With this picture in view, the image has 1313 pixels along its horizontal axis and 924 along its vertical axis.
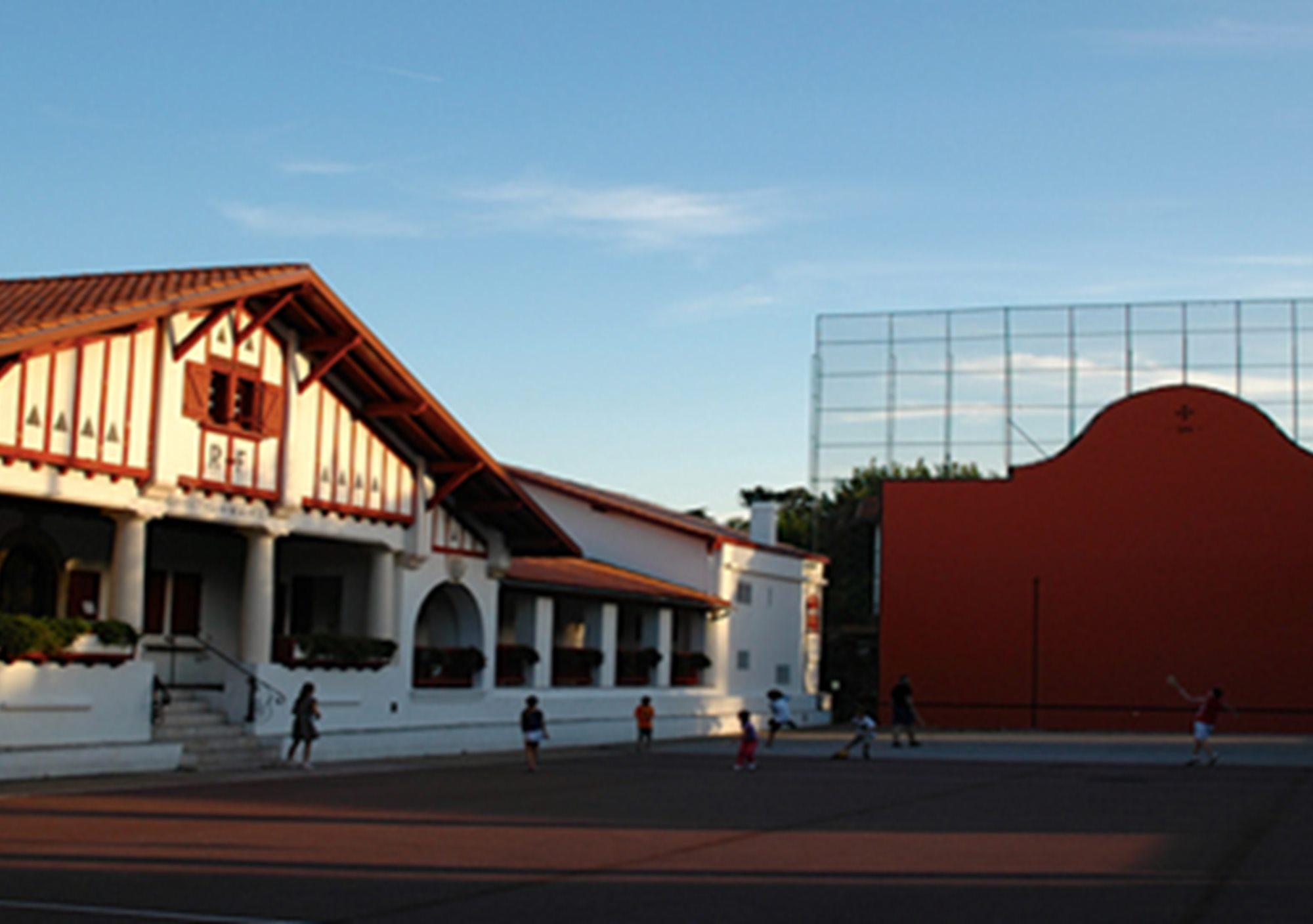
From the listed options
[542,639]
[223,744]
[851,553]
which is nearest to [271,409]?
[223,744]

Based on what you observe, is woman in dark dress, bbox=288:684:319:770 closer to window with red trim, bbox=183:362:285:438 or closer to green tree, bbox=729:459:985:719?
window with red trim, bbox=183:362:285:438

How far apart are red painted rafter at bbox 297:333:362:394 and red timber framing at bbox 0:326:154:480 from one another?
11.8 ft

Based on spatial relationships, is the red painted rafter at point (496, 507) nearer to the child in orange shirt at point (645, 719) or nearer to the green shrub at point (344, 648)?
the green shrub at point (344, 648)

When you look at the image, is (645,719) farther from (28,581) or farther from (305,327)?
(28,581)

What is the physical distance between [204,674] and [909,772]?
11.8 m

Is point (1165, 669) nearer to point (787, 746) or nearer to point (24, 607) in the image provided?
point (787, 746)

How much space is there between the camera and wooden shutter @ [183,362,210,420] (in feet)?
77.3

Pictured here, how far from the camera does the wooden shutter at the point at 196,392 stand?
927 inches

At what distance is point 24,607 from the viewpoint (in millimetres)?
24141

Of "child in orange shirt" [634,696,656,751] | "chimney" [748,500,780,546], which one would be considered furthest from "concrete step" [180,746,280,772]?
"chimney" [748,500,780,546]

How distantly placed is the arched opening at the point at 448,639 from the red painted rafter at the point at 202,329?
27.1 feet

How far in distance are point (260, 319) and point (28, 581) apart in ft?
16.8

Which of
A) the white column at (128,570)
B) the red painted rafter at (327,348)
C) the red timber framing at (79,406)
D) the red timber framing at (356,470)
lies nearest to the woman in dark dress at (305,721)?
the white column at (128,570)

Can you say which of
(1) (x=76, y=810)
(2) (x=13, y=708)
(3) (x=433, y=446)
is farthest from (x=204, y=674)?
(1) (x=76, y=810)
